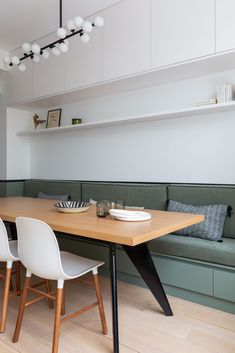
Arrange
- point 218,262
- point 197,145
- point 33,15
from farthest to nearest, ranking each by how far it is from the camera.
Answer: point 33,15 < point 197,145 < point 218,262

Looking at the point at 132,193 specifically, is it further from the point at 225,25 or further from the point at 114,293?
the point at 225,25

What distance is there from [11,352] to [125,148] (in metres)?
2.36

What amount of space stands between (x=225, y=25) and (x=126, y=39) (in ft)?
3.20

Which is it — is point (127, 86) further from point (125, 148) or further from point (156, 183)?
point (156, 183)

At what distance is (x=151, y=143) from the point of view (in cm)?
330

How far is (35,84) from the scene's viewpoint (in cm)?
385

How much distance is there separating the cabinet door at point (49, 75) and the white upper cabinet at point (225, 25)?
6.10 ft

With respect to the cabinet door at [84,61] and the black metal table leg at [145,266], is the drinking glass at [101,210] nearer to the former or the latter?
the black metal table leg at [145,266]

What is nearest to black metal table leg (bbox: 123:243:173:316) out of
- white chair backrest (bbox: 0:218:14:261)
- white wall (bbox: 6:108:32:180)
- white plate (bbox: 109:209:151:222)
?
white plate (bbox: 109:209:151:222)

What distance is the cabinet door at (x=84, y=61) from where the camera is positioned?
3162 millimetres

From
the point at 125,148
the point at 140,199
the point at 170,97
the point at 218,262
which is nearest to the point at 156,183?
the point at 140,199

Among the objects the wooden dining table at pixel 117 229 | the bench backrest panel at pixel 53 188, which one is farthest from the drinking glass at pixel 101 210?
the bench backrest panel at pixel 53 188

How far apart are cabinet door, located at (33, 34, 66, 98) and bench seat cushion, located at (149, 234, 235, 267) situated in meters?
2.18

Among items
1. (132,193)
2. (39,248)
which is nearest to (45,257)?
(39,248)
